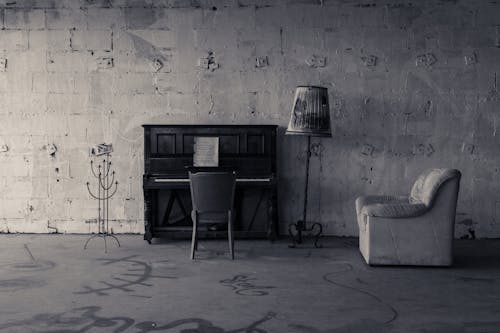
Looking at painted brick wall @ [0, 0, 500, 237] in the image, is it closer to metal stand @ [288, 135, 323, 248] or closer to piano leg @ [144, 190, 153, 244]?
metal stand @ [288, 135, 323, 248]

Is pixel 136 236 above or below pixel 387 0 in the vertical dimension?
below

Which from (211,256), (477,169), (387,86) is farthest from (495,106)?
(211,256)

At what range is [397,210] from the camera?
5145mm

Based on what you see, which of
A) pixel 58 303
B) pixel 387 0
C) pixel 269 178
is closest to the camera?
pixel 58 303

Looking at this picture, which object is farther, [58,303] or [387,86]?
[387,86]

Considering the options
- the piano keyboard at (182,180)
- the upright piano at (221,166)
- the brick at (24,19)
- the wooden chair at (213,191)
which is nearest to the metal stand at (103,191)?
the upright piano at (221,166)

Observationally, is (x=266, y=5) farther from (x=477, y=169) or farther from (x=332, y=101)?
(x=477, y=169)

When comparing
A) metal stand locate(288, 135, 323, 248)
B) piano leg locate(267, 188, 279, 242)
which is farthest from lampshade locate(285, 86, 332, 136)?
piano leg locate(267, 188, 279, 242)

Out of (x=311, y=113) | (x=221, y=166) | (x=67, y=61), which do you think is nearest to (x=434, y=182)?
(x=311, y=113)

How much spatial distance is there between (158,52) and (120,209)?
1931 mm

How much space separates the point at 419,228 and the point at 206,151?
8.43 ft

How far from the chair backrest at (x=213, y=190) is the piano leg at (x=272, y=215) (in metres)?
1.10

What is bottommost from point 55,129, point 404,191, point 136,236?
point 136,236

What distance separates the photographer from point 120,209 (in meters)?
7.01
